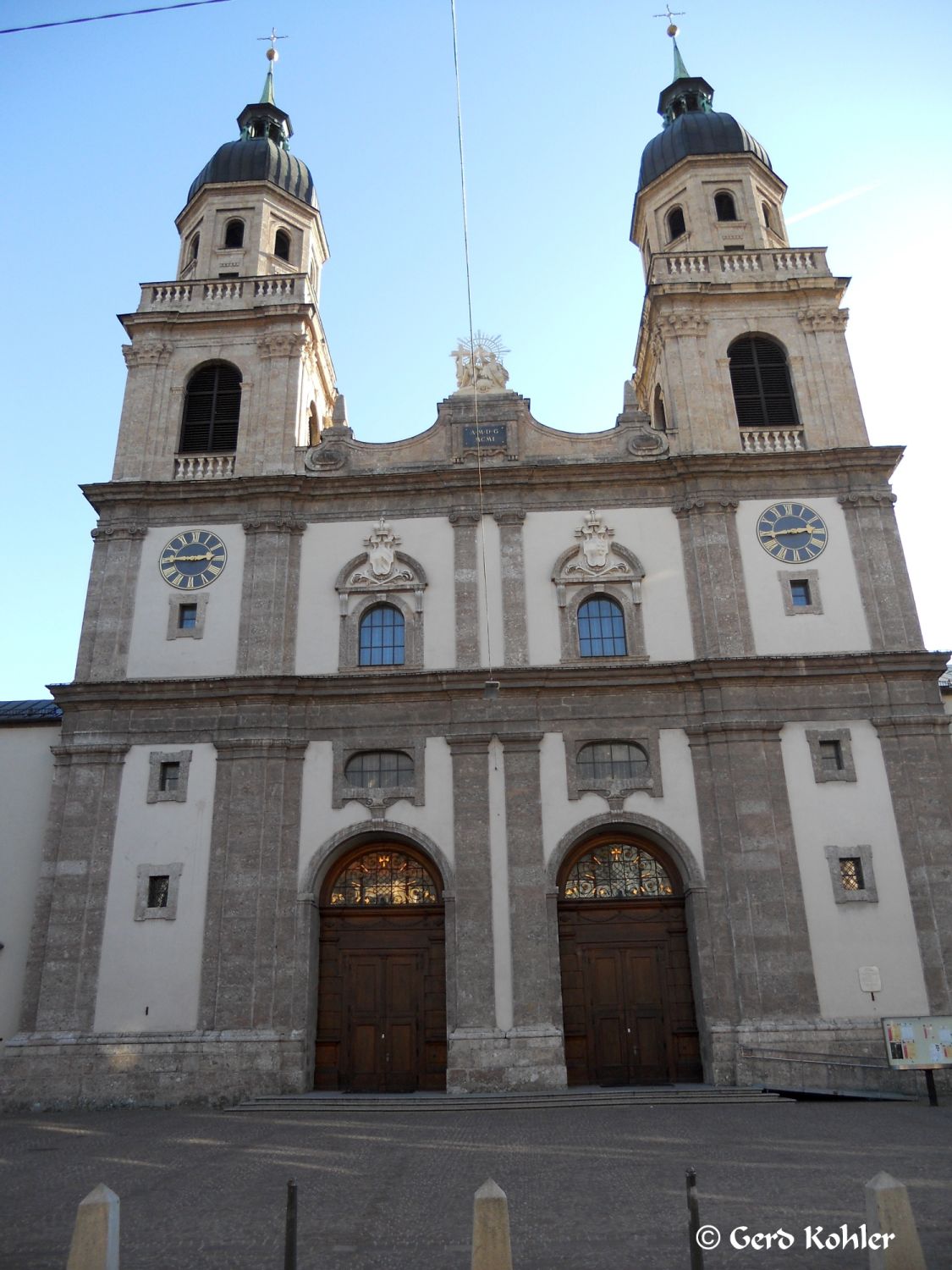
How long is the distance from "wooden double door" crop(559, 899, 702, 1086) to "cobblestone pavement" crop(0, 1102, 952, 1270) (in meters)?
3.60

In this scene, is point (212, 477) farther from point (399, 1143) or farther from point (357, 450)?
point (399, 1143)

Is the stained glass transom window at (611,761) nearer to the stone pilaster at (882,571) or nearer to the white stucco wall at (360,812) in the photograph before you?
the white stucco wall at (360,812)

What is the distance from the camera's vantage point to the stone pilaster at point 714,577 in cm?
2400

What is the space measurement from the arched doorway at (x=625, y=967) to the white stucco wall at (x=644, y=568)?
188 inches

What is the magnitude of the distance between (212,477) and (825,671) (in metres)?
16.7

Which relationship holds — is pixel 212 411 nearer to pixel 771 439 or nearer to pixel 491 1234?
pixel 771 439

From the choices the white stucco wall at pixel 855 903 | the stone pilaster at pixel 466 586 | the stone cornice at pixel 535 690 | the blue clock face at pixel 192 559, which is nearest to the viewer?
the white stucco wall at pixel 855 903

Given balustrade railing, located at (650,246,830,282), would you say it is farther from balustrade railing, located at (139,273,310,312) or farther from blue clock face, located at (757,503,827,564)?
balustrade railing, located at (139,273,310,312)

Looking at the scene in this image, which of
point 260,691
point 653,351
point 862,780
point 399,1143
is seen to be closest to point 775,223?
point 653,351

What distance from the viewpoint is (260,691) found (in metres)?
23.5

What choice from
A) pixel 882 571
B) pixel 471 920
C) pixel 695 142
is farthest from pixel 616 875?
pixel 695 142

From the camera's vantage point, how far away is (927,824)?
21938mm

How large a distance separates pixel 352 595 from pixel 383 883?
7.22 metres

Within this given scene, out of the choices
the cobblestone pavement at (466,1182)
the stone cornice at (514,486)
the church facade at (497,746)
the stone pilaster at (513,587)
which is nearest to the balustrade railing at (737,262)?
the church facade at (497,746)
